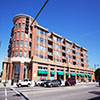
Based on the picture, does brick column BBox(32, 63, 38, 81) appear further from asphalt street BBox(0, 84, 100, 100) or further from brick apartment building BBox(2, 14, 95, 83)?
asphalt street BBox(0, 84, 100, 100)

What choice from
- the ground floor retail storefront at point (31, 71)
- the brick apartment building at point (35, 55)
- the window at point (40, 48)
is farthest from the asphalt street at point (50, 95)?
the window at point (40, 48)

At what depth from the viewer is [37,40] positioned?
44.0 m

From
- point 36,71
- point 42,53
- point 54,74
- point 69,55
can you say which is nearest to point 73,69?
point 69,55

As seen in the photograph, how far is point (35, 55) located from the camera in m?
41.8

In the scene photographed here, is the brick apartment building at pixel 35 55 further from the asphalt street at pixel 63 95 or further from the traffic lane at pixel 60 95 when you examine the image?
the traffic lane at pixel 60 95

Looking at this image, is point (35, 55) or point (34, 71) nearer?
point (34, 71)

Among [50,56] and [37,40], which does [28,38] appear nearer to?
[37,40]

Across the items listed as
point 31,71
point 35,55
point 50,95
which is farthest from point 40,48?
point 50,95

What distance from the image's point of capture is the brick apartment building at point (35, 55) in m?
37.9

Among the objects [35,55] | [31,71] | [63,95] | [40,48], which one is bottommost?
[63,95]

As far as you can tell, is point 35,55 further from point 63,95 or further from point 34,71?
point 63,95

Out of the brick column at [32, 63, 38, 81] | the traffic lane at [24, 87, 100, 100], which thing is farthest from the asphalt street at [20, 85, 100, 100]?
the brick column at [32, 63, 38, 81]

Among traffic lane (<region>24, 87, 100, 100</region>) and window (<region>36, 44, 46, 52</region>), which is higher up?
window (<region>36, 44, 46, 52</region>)

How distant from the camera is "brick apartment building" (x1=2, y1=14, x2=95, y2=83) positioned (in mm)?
37875
